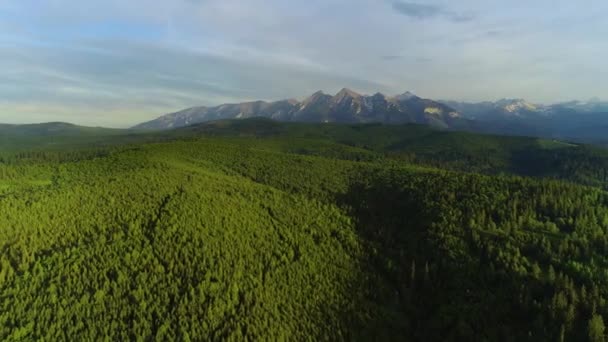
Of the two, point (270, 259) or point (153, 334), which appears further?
point (270, 259)

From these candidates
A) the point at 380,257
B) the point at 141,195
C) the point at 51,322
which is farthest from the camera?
the point at 141,195

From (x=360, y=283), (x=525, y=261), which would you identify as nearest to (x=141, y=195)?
(x=360, y=283)

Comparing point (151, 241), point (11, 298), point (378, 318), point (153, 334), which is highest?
point (151, 241)

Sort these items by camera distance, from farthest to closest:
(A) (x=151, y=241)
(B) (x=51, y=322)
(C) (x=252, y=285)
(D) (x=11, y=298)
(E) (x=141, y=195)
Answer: (E) (x=141, y=195), (A) (x=151, y=241), (C) (x=252, y=285), (D) (x=11, y=298), (B) (x=51, y=322)

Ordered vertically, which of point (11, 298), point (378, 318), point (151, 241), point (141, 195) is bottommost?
point (378, 318)

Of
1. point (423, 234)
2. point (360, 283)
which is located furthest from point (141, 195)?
point (423, 234)

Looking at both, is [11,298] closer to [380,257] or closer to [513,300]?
[380,257]

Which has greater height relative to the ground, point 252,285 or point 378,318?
point 252,285

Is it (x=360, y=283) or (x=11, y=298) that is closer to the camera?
(x=11, y=298)

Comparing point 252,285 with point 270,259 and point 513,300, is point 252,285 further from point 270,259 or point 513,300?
point 513,300

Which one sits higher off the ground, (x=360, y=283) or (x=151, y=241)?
(x=151, y=241)
